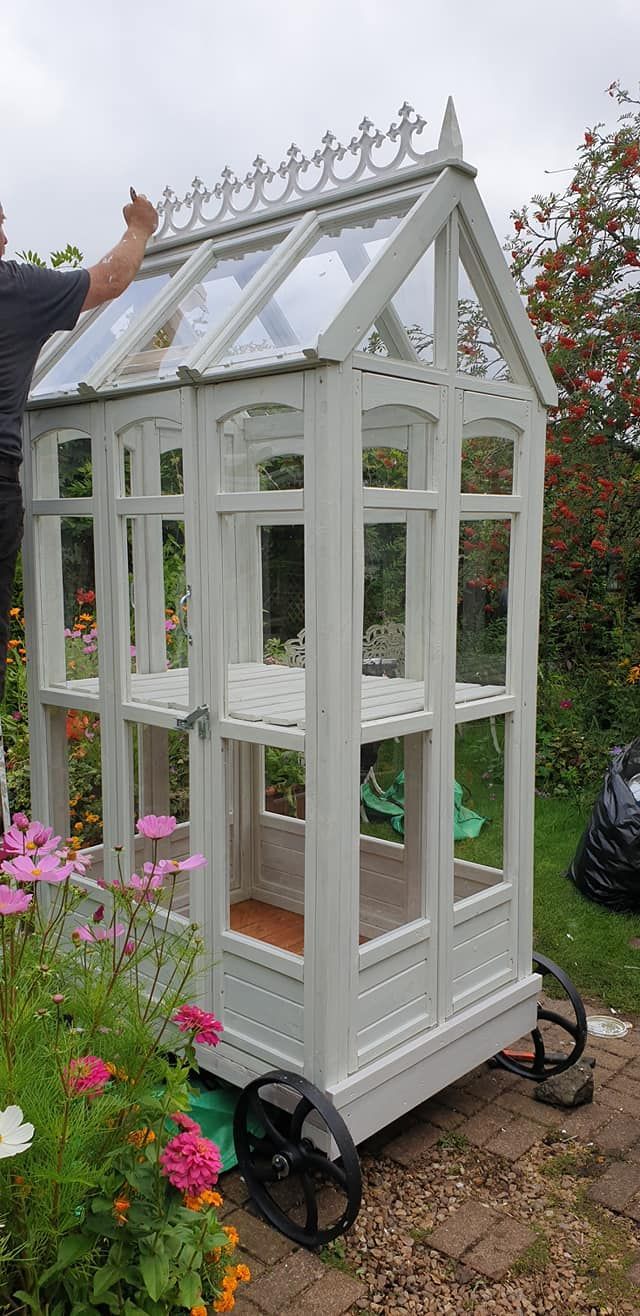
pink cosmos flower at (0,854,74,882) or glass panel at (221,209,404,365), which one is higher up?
glass panel at (221,209,404,365)

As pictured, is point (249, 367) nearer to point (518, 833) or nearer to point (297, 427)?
point (297, 427)

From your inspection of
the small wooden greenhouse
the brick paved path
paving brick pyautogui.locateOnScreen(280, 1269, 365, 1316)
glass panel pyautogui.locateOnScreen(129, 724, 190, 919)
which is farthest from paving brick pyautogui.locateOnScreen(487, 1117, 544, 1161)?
glass panel pyautogui.locateOnScreen(129, 724, 190, 919)

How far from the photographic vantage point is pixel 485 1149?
118 inches

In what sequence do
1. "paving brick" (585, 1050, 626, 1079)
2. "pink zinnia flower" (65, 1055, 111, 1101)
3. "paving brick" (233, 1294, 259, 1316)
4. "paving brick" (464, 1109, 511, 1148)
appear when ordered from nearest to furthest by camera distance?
1. "pink zinnia flower" (65, 1055, 111, 1101)
2. "paving brick" (233, 1294, 259, 1316)
3. "paving brick" (464, 1109, 511, 1148)
4. "paving brick" (585, 1050, 626, 1079)

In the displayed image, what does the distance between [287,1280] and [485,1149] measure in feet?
2.64

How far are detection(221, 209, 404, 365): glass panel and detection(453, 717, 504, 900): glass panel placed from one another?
127cm

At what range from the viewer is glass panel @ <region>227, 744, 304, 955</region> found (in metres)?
3.30

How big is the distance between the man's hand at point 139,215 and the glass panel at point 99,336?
10.1 inches

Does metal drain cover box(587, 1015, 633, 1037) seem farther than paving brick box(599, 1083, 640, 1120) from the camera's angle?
Yes

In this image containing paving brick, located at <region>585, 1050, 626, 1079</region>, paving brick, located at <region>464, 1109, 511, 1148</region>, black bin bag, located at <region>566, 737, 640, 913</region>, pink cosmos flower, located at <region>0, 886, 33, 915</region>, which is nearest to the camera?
pink cosmos flower, located at <region>0, 886, 33, 915</region>

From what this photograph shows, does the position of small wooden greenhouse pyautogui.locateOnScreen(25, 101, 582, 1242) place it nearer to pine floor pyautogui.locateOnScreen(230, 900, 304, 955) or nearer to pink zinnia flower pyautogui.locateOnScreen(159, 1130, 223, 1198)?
pine floor pyautogui.locateOnScreen(230, 900, 304, 955)

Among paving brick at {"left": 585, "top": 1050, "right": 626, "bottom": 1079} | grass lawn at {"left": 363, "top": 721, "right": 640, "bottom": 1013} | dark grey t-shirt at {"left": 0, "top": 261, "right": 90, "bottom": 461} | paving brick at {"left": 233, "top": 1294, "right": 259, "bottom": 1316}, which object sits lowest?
paving brick at {"left": 585, "top": 1050, "right": 626, "bottom": 1079}

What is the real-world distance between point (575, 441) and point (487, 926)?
454 centimetres

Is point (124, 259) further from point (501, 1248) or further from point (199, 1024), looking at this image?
point (501, 1248)
